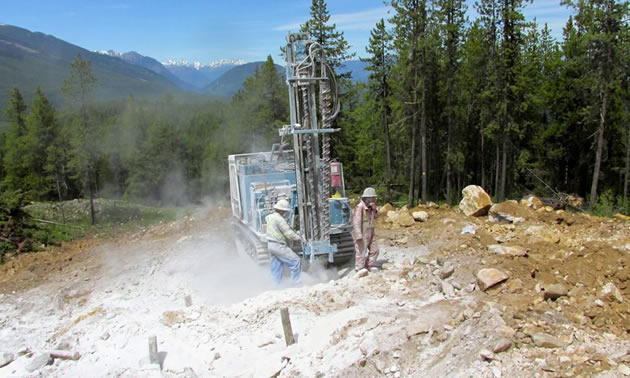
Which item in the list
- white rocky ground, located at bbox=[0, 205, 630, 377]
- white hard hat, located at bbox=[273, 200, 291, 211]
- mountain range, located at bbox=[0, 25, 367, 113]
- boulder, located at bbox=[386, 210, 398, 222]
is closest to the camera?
white rocky ground, located at bbox=[0, 205, 630, 377]

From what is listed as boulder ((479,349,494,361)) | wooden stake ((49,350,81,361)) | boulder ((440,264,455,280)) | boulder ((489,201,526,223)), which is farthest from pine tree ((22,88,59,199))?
boulder ((479,349,494,361))

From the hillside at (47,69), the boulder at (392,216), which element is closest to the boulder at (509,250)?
the boulder at (392,216)

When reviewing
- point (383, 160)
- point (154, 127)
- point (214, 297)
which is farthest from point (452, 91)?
point (154, 127)

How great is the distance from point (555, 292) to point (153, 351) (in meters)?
5.76

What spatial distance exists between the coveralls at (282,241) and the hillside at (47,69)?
58364mm

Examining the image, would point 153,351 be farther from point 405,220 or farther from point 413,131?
point 413,131

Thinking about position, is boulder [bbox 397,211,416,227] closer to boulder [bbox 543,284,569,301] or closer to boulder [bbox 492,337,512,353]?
boulder [bbox 543,284,569,301]

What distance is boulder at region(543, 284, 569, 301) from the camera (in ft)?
21.3

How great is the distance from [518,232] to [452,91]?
14220 mm

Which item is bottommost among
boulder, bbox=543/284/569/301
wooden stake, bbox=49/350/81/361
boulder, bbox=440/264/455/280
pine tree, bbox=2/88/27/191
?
wooden stake, bbox=49/350/81/361

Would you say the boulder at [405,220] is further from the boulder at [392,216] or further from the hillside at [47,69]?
the hillside at [47,69]

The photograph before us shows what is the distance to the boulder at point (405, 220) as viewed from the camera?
1421cm

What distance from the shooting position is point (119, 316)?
29.8 ft

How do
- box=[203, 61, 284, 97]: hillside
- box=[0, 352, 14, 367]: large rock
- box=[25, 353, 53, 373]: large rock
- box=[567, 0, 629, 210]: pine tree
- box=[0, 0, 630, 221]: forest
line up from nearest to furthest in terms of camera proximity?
box=[25, 353, 53, 373]: large rock → box=[0, 352, 14, 367]: large rock → box=[567, 0, 629, 210]: pine tree → box=[0, 0, 630, 221]: forest → box=[203, 61, 284, 97]: hillside
